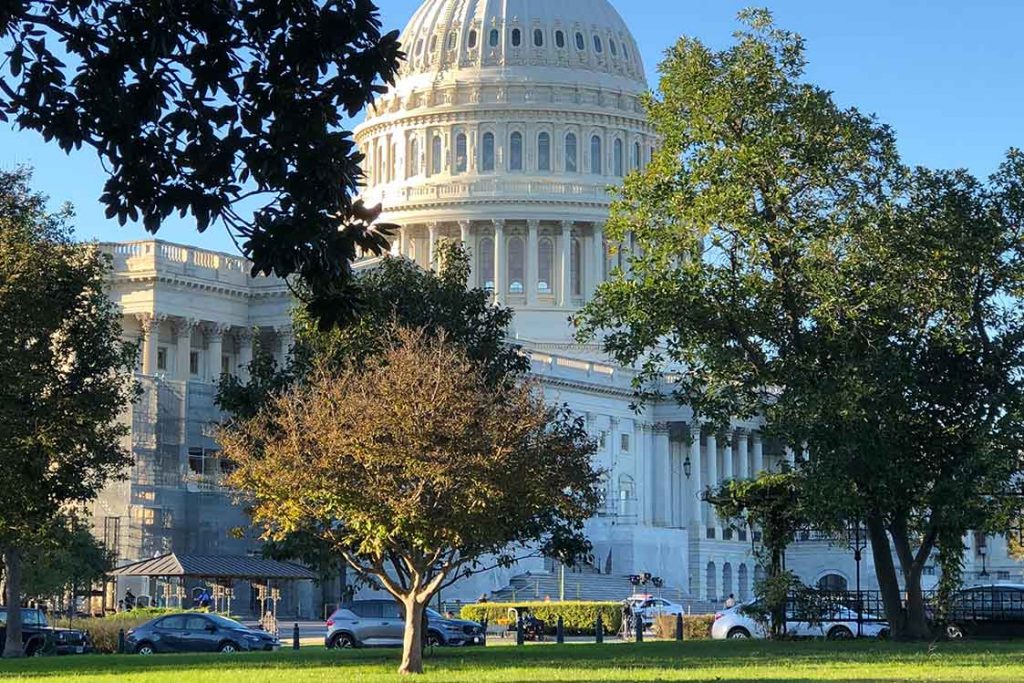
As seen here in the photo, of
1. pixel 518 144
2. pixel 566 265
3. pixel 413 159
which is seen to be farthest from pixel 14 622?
pixel 413 159

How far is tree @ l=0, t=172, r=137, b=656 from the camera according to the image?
1802 inches

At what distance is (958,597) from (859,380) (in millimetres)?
12300

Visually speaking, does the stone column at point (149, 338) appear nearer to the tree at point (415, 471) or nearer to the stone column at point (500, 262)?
the stone column at point (500, 262)

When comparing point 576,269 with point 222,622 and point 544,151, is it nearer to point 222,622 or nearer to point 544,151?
point 544,151

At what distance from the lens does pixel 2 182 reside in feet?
169

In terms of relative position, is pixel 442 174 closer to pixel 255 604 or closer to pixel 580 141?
pixel 580 141

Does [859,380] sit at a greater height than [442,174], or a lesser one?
lesser

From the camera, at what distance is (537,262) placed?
16138 cm

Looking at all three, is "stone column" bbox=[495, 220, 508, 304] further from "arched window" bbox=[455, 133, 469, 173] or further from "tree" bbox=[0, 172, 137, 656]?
"tree" bbox=[0, 172, 137, 656]

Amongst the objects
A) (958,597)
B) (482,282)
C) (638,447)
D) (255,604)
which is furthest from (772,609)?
(482,282)

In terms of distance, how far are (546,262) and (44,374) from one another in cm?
11728

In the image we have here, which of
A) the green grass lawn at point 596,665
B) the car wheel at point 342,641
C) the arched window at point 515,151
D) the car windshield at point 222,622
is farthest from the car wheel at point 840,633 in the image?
the arched window at point 515,151

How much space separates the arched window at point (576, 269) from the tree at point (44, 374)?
110 metres

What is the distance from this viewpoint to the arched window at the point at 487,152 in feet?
538
